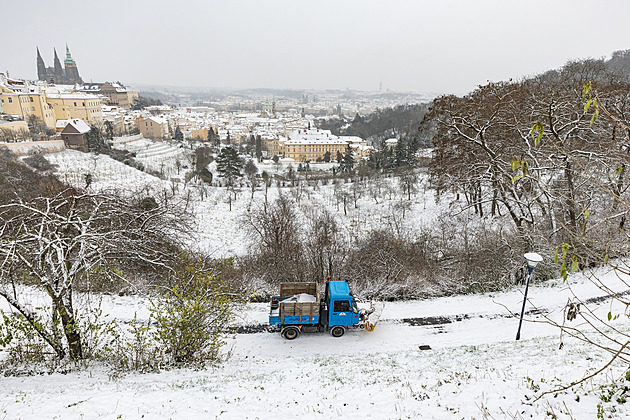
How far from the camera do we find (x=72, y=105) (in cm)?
7125

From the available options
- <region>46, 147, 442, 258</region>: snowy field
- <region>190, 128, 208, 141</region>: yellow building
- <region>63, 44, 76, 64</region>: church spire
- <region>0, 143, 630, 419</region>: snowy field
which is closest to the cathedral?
<region>63, 44, 76, 64</region>: church spire

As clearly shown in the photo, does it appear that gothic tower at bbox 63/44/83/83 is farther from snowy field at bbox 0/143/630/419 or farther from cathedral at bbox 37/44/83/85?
snowy field at bbox 0/143/630/419

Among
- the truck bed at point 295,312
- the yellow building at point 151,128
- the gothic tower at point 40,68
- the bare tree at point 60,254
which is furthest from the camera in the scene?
the gothic tower at point 40,68

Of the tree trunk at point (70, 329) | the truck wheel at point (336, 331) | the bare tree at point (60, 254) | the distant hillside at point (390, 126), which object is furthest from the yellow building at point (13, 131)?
the distant hillside at point (390, 126)

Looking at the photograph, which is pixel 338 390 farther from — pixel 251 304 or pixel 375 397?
pixel 251 304

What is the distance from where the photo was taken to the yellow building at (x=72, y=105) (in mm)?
70250

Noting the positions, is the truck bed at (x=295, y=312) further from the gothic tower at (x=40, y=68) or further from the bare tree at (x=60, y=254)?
the gothic tower at (x=40, y=68)

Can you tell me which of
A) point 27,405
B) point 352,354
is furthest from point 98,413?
point 352,354

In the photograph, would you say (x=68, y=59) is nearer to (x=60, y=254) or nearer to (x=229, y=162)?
(x=229, y=162)

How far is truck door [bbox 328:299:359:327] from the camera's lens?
10316 millimetres

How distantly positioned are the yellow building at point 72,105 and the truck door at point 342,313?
264 ft

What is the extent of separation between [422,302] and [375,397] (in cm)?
718

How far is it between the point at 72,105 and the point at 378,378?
8616 centimetres

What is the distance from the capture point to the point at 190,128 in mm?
112875
